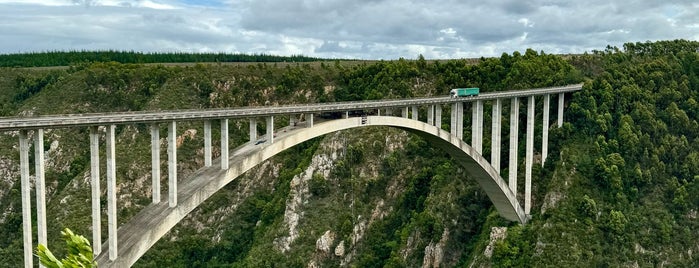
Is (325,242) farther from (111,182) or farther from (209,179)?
(111,182)

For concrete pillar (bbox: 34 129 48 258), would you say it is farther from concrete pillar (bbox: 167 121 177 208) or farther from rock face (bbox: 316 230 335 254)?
rock face (bbox: 316 230 335 254)

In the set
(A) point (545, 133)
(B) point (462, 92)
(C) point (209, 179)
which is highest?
(B) point (462, 92)

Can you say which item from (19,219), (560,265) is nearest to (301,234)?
(560,265)

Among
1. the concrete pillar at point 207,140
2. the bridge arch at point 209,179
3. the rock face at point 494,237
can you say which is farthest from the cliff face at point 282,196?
the concrete pillar at point 207,140

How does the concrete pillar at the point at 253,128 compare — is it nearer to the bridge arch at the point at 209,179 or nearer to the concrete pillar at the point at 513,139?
the bridge arch at the point at 209,179

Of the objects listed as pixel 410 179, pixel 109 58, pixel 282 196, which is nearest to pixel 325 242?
pixel 282 196
